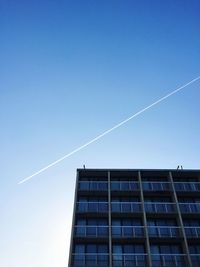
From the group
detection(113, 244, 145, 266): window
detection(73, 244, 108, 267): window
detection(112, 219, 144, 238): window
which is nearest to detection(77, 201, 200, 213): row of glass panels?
detection(112, 219, 144, 238): window

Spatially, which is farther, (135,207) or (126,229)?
(135,207)

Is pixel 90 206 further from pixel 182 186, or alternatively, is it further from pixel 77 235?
pixel 182 186

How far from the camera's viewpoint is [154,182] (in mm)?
33500

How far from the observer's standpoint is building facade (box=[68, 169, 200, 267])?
26.3 meters

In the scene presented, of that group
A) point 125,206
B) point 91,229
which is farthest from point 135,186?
point 91,229

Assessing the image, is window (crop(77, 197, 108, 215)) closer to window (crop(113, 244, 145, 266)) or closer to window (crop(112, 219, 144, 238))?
window (crop(112, 219, 144, 238))

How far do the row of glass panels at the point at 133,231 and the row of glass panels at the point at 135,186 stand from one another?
16.5 feet

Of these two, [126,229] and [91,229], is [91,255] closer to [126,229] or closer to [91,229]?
[91,229]

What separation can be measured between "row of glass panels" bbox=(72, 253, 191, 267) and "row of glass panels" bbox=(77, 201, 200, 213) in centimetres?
490

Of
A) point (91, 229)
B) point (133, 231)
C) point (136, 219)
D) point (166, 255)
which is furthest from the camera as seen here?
point (136, 219)

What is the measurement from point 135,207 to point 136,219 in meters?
1.19

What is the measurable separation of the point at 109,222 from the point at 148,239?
3961 millimetres

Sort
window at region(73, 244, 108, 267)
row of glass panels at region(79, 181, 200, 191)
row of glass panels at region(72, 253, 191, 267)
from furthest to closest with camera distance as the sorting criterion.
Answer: row of glass panels at region(79, 181, 200, 191)
window at region(73, 244, 108, 267)
row of glass panels at region(72, 253, 191, 267)

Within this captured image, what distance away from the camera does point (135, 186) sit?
3325cm
